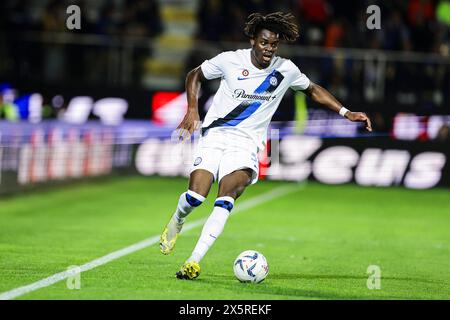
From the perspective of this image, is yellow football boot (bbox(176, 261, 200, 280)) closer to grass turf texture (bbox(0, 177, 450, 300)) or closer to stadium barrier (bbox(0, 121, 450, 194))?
grass turf texture (bbox(0, 177, 450, 300))

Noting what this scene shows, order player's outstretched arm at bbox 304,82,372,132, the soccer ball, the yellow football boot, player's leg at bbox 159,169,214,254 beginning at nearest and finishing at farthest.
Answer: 1. the yellow football boot
2. the soccer ball
3. player's leg at bbox 159,169,214,254
4. player's outstretched arm at bbox 304,82,372,132

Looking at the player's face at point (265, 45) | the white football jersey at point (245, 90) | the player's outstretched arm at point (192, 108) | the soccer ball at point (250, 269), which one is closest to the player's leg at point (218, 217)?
the soccer ball at point (250, 269)

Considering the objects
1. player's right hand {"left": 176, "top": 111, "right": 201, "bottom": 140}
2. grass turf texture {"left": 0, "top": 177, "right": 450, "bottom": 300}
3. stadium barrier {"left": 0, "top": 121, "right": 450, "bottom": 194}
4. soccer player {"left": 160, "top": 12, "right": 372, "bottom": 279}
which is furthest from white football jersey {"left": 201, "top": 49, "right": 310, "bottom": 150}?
stadium barrier {"left": 0, "top": 121, "right": 450, "bottom": 194}

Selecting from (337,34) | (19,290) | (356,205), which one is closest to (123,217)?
(356,205)

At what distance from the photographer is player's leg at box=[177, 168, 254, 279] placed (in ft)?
29.1

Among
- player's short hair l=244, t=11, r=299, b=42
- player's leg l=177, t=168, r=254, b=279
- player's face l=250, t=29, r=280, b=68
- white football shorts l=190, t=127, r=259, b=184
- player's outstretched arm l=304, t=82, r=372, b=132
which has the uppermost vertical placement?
player's short hair l=244, t=11, r=299, b=42

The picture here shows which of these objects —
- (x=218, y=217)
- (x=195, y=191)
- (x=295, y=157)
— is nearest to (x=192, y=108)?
(x=195, y=191)

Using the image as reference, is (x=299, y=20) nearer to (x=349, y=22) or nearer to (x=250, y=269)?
(x=349, y=22)

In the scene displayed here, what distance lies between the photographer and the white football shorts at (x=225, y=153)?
9.45 m

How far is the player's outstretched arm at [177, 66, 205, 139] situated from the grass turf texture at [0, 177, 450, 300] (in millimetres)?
1316

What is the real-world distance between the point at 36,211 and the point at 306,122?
28.3ft

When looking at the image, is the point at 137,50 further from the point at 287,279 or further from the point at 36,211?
the point at 287,279

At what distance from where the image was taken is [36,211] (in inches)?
655

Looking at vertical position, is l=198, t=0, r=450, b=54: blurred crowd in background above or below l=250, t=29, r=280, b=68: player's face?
above
